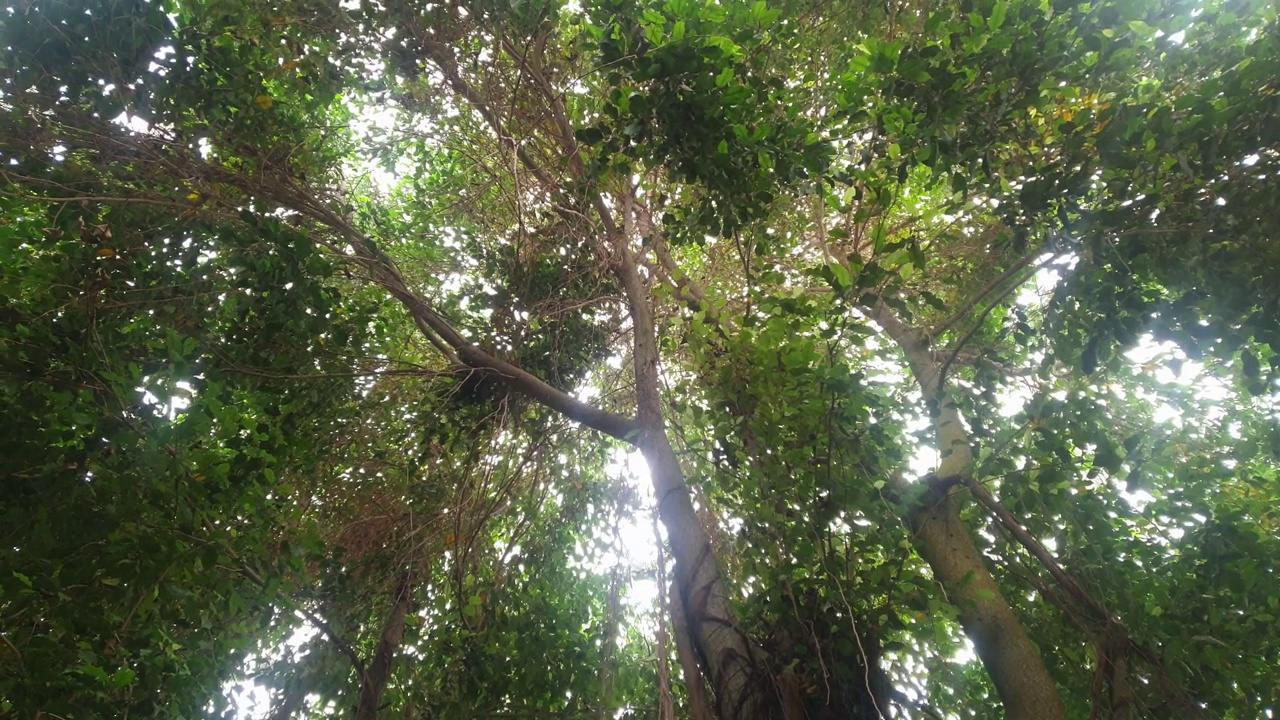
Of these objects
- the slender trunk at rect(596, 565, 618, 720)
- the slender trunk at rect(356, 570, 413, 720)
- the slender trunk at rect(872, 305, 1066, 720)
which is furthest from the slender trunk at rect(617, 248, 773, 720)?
the slender trunk at rect(356, 570, 413, 720)

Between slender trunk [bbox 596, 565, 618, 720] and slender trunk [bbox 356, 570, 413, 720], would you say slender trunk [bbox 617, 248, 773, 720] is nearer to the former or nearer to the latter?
slender trunk [bbox 596, 565, 618, 720]

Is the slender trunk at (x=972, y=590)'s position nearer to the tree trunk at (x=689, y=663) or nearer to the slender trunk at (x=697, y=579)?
the slender trunk at (x=697, y=579)

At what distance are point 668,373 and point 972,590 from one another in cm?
276

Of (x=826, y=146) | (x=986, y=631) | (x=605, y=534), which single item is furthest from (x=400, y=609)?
(x=826, y=146)

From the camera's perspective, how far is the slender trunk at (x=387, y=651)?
400cm

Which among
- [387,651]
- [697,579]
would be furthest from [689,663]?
[387,651]

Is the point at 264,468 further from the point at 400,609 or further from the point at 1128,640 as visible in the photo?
the point at 1128,640

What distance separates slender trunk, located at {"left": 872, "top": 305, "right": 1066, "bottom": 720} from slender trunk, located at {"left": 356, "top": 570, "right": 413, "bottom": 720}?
3.28 metres

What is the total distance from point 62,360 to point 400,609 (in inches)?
104

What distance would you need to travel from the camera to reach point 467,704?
4.21 metres

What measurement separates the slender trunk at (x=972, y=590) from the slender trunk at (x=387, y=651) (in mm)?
3283

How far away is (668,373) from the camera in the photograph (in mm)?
5363

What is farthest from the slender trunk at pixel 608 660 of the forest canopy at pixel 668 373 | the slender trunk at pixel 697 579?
the slender trunk at pixel 697 579

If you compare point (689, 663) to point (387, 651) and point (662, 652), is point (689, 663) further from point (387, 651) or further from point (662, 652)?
point (387, 651)
